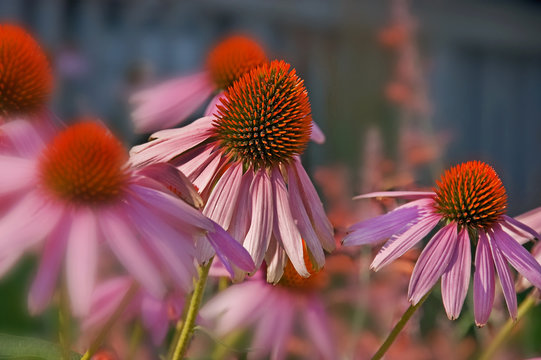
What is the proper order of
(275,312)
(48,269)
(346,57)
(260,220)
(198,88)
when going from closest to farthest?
(48,269)
(260,220)
(275,312)
(198,88)
(346,57)

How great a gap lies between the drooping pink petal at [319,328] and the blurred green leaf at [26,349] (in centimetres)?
17

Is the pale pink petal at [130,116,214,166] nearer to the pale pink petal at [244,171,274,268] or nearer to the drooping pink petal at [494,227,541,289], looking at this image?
the pale pink petal at [244,171,274,268]

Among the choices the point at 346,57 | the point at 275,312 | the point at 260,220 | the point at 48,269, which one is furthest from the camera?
the point at 346,57

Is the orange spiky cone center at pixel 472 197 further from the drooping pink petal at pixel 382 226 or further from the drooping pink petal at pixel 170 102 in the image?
the drooping pink petal at pixel 170 102

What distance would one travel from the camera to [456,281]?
1.25ft

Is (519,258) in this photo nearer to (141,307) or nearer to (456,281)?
(456,281)

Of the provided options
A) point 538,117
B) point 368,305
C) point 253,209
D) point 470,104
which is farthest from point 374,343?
point 538,117

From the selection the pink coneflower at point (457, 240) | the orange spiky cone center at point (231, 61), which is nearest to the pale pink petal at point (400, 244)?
the pink coneflower at point (457, 240)

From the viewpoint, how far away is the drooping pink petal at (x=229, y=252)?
1.04 feet

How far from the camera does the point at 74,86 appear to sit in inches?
114

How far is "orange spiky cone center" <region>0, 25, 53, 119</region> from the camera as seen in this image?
394 mm

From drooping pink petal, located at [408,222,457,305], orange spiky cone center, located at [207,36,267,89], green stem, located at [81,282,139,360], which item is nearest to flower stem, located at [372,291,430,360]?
drooping pink petal, located at [408,222,457,305]

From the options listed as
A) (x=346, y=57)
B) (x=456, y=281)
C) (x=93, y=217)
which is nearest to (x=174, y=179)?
(x=93, y=217)

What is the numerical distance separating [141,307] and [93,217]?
0.55ft
